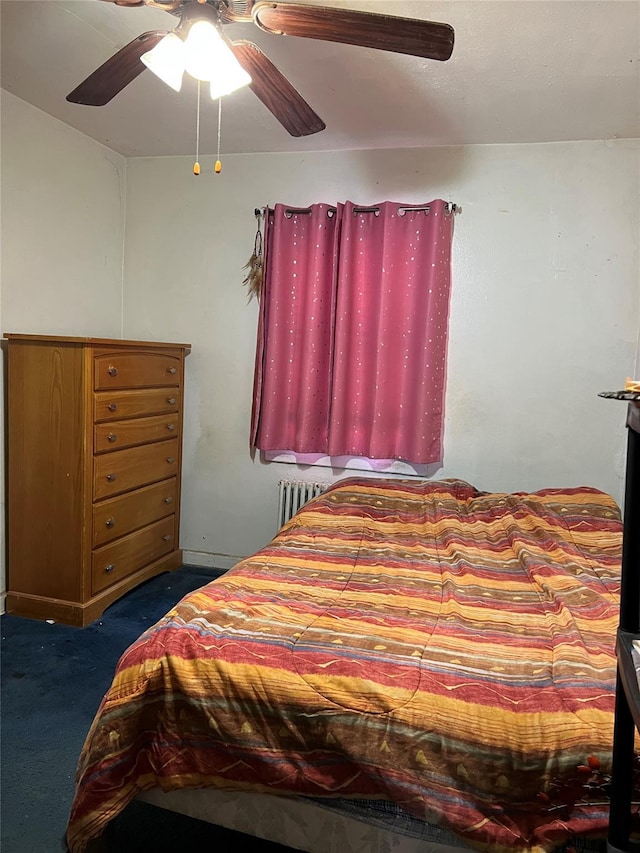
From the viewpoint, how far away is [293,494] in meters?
3.37

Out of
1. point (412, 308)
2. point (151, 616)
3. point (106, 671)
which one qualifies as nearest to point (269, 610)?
point (106, 671)

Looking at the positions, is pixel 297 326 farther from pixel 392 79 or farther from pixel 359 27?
pixel 359 27

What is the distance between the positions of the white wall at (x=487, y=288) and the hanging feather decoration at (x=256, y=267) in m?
0.06

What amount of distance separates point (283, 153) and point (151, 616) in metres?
2.54

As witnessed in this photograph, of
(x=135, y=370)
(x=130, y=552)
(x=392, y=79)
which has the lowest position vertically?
(x=130, y=552)

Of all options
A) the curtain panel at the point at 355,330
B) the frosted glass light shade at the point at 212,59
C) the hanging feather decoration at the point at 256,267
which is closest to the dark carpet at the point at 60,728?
the curtain panel at the point at 355,330

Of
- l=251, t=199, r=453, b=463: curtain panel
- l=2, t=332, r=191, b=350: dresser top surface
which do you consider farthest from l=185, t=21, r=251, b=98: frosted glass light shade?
l=251, t=199, r=453, b=463: curtain panel

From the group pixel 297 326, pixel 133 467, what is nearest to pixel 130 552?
pixel 133 467

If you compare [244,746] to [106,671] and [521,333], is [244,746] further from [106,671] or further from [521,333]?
[521,333]

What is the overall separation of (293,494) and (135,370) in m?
1.10

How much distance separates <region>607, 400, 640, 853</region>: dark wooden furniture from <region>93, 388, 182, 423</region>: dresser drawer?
2.29 meters

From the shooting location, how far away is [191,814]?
1.33 metres

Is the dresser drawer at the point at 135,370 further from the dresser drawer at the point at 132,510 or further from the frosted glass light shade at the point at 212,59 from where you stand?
the frosted glass light shade at the point at 212,59

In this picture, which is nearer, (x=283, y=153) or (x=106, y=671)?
(x=106, y=671)
